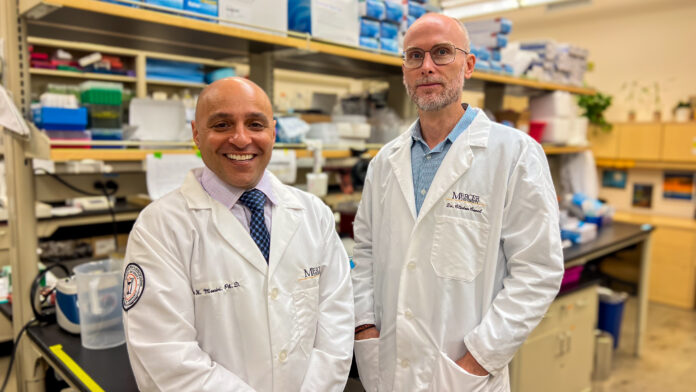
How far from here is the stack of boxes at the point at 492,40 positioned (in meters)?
2.98

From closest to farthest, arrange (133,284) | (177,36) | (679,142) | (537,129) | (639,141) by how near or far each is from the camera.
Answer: (133,284) < (177,36) < (537,129) < (679,142) < (639,141)

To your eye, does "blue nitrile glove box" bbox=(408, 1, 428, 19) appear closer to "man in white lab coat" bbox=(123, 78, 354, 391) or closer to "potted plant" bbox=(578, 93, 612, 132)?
"man in white lab coat" bbox=(123, 78, 354, 391)

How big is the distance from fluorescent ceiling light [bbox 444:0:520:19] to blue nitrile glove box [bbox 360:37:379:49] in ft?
7.70

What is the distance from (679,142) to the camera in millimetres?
4848

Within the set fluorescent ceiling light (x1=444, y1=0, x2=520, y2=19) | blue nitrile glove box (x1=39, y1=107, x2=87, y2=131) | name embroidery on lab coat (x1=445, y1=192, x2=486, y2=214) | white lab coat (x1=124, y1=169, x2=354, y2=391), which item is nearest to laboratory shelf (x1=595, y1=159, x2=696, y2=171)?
fluorescent ceiling light (x1=444, y1=0, x2=520, y2=19)

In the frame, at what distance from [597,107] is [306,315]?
523 cm

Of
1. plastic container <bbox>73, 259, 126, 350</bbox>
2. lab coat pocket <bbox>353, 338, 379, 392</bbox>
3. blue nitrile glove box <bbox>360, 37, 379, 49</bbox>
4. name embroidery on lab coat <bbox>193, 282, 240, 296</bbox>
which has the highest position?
blue nitrile glove box <bbox>360, 37, 379, 49</bbox>

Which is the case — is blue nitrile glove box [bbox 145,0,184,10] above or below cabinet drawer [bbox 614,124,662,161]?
above

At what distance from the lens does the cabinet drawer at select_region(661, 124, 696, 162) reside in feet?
15.6

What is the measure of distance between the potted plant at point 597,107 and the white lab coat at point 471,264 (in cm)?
463

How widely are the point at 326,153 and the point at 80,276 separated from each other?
119cm

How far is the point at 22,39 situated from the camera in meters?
1.47

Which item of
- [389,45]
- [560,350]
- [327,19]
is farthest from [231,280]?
[560,350]

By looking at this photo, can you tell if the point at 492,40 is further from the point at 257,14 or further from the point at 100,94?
the point at 100,94
